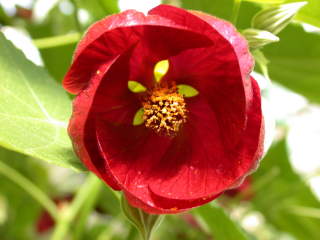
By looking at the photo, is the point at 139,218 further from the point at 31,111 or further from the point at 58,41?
the point at 58,41

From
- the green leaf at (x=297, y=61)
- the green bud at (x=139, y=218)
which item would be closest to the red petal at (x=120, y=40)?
the green bud at (x=139, y=218)

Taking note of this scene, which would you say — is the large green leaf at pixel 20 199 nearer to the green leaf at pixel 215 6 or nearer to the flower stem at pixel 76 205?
the flower stem at pixel 76 205

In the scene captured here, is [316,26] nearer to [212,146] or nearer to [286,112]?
[212,146]

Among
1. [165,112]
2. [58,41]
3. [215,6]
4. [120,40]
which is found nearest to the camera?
[120,40]

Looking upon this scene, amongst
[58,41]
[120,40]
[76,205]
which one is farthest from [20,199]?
[120,40]

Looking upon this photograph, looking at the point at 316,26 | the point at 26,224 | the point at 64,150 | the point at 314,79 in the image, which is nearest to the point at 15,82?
the point at 64,150

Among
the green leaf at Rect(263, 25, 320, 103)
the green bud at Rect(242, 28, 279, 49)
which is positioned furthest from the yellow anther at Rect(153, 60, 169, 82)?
the green leaf at Rect(263, 25, 320, 103)
